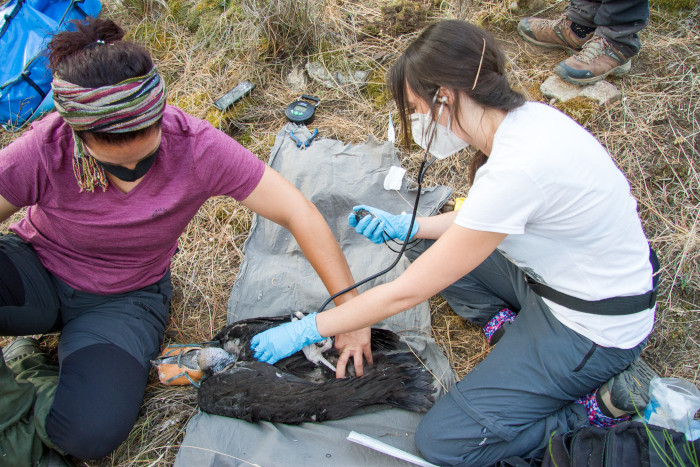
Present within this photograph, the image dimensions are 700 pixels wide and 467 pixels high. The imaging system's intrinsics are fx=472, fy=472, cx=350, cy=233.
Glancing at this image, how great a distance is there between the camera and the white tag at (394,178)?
2.32m

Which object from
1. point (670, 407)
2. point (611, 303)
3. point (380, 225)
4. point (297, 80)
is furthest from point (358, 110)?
point (670, 407)

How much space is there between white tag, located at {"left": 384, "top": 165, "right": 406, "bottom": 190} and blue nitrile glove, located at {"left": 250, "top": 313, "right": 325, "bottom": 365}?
967 millimetres

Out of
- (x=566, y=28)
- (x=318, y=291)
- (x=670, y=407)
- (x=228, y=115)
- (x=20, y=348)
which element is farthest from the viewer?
(x=228, y=115)

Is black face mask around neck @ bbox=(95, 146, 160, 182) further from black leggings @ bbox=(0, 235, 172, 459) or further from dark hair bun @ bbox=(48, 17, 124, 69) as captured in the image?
black leggings @ bbox=(0, 235, 172, 459)

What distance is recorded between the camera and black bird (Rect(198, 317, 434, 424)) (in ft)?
5.02

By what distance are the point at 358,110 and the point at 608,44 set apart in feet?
4.40

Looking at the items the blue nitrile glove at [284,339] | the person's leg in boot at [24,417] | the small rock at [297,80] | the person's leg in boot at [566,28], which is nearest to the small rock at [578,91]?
the person's leg in boot at [566,28]

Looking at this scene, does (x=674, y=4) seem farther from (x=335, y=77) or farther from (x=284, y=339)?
(x=284, y=339)

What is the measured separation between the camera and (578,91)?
8.22ft

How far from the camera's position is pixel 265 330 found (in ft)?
5.66

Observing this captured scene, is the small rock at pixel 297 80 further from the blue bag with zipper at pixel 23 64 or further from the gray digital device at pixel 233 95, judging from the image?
the blue bag with zipper at pixel 23 64

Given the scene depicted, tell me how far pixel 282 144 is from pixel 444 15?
55.2 inches

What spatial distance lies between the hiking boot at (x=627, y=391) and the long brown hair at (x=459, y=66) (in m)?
0.91

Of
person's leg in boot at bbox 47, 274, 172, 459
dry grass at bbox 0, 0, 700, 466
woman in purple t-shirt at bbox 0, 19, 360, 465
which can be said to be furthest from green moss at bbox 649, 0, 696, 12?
person's leg in boot at bbox 47, 274, 172, 459
